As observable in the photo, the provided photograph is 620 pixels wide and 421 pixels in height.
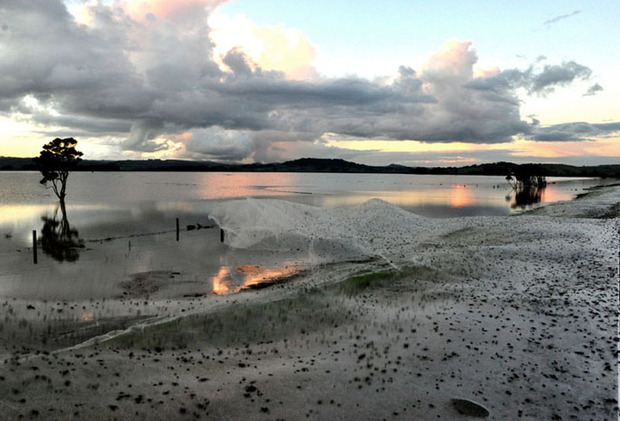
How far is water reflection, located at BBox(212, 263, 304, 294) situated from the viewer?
2691cm

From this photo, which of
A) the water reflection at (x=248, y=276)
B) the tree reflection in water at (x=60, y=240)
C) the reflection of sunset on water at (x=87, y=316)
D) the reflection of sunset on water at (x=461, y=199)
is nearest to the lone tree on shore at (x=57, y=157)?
the tree reflection in water at (x=60, y=240)

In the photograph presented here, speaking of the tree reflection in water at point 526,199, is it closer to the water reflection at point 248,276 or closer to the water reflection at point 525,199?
the water reflection at point 525,199

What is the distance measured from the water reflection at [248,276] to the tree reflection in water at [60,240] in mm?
15186

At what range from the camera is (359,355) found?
13.6 meters

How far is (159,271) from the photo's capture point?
1216 inches

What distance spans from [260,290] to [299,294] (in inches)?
157

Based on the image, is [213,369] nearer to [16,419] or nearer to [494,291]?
[16,419]

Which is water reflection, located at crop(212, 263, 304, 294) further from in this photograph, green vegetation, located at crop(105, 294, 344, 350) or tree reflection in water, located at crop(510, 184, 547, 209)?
tree reflection in water, located at crop(510, 184, 547, 209)

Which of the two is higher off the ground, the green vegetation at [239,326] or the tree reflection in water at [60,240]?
the green vegetation at [239,326]

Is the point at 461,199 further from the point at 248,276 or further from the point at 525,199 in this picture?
the point at 248,276

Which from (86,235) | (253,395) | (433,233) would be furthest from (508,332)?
(86,235)

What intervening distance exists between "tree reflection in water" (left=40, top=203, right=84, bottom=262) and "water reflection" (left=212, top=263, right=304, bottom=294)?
1519cm

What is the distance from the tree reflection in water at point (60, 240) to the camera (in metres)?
37.3

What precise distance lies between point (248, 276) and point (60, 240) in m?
Result: 28.6
